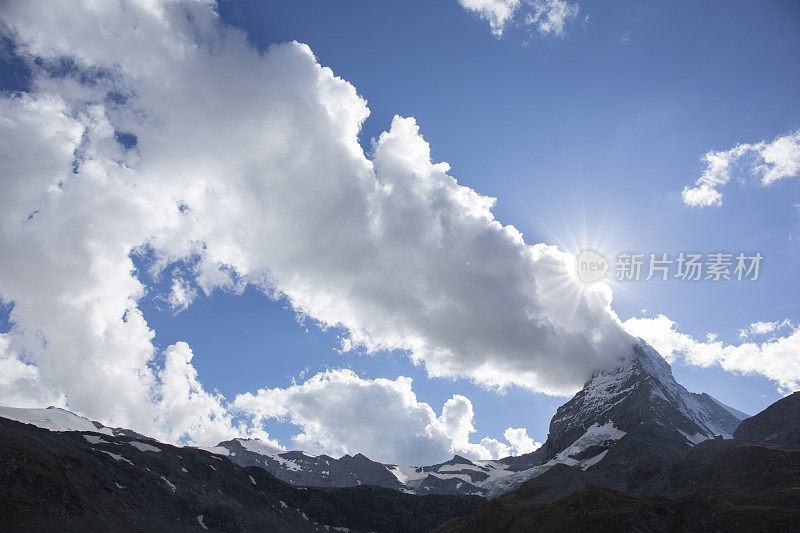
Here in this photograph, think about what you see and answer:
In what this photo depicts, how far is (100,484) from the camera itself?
620 ft

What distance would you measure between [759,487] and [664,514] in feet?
192

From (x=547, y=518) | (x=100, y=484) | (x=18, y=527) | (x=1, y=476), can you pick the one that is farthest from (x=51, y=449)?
(x=547, y=518)

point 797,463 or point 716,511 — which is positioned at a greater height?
point 797,463

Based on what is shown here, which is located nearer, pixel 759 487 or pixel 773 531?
pixel 773 531

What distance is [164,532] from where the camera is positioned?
193m

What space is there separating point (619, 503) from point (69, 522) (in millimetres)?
185457

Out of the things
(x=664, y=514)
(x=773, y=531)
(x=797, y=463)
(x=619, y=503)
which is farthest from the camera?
(x=797, y=463)


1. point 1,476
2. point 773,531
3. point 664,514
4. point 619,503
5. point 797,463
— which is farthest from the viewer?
point 797,463

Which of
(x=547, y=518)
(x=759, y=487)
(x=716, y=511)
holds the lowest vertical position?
(x=547, y=518)

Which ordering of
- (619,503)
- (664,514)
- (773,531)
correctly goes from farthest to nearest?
(619,503) → (664,514) → (773,531)

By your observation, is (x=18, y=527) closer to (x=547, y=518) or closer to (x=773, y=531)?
(x=547, y=518)

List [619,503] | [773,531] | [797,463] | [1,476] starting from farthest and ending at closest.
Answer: [797,463], [619,503], [1,476], [773,531]

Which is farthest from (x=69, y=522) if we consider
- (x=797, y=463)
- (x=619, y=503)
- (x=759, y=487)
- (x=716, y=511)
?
(x=797, y=463)

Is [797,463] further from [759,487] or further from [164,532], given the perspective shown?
[164,532]
